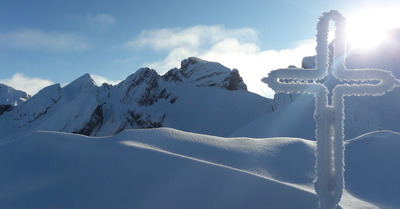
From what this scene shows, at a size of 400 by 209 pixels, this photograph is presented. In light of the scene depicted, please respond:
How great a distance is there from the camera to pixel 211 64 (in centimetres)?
5538

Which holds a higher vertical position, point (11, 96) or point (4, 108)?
point (11, 96)

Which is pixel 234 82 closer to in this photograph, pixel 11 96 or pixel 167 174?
pixel 167 174

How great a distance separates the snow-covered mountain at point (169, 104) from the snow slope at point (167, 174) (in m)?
→ 36.6

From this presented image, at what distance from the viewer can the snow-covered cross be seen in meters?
3.19

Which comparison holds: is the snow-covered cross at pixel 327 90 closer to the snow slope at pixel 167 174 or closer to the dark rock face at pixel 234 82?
the snow slope at pixel 167 174

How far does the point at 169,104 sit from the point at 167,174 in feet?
155

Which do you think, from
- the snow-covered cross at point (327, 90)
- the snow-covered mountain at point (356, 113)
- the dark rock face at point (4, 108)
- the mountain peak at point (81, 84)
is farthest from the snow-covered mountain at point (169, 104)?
the snow-covered cross at point (327, 90)

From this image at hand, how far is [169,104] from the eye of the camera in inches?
2025

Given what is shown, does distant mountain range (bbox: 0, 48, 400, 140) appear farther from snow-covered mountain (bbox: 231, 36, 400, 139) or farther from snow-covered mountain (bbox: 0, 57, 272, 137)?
snow-covered mountain (bbox: 231, 36, 400, 139)

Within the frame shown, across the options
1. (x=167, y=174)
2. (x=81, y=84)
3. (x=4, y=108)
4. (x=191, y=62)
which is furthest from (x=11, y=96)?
(x=167, y=174)

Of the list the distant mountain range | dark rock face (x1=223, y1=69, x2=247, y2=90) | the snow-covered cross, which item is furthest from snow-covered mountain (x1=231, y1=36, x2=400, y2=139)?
dark rock face (x1=223, y1=69, x2=247, y2=90)

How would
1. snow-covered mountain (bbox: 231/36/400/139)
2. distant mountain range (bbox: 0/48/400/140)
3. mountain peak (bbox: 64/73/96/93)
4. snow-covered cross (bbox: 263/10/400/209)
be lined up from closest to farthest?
snow-covered cross (bbox: 263/10/400/209) < snow-covered mountain (bbox: 231/36/400/139) < distant mountain range (bbox: 0/48/400/140) < mountain peak (bbox: 64/73/96/93)

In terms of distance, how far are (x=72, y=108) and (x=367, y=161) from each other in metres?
54.9

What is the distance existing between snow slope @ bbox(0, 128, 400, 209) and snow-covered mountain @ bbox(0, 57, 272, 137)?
3659 cm
